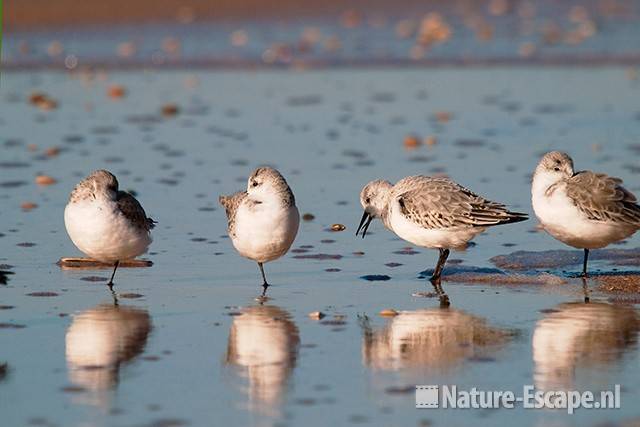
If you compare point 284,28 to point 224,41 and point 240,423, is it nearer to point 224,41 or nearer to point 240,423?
point 224,41

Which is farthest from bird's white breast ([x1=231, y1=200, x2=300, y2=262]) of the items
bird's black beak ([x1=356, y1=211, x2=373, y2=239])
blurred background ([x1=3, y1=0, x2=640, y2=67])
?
blurred background ([x1=3, y1=0, x2=640, y2=67])

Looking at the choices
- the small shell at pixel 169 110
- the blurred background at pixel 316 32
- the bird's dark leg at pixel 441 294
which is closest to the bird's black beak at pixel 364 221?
the bird's dark leg at pixel 441 294

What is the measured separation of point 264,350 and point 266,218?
1.88 meters

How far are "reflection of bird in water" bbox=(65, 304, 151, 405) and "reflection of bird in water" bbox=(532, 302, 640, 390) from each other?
2.42 meters

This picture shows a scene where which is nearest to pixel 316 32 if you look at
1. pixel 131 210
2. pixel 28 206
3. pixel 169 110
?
pixel 169 110

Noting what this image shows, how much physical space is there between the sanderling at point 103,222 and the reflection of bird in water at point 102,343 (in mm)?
641

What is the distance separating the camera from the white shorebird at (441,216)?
10.0 meters

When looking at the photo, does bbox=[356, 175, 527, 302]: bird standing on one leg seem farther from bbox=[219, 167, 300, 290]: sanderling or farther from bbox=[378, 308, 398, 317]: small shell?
bbox=[378, 308, 398, 317]: small shell

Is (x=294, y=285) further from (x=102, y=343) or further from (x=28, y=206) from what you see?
(x=28, y=206)

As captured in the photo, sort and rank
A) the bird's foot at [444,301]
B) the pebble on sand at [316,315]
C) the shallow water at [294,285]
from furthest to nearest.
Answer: the bird's foot at [444,301] < the pebble on sand at [316,315] < the shallow water at [294,285]

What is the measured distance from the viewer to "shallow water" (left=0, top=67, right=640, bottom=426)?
23.2ft

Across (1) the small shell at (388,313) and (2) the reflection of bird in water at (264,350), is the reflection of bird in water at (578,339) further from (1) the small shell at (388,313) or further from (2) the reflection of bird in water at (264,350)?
(2) the reflection of bird in water at (264,350)

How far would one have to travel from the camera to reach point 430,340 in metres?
8.16

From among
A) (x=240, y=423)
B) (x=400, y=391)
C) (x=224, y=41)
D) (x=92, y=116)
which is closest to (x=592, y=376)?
(x=400, y=391)
